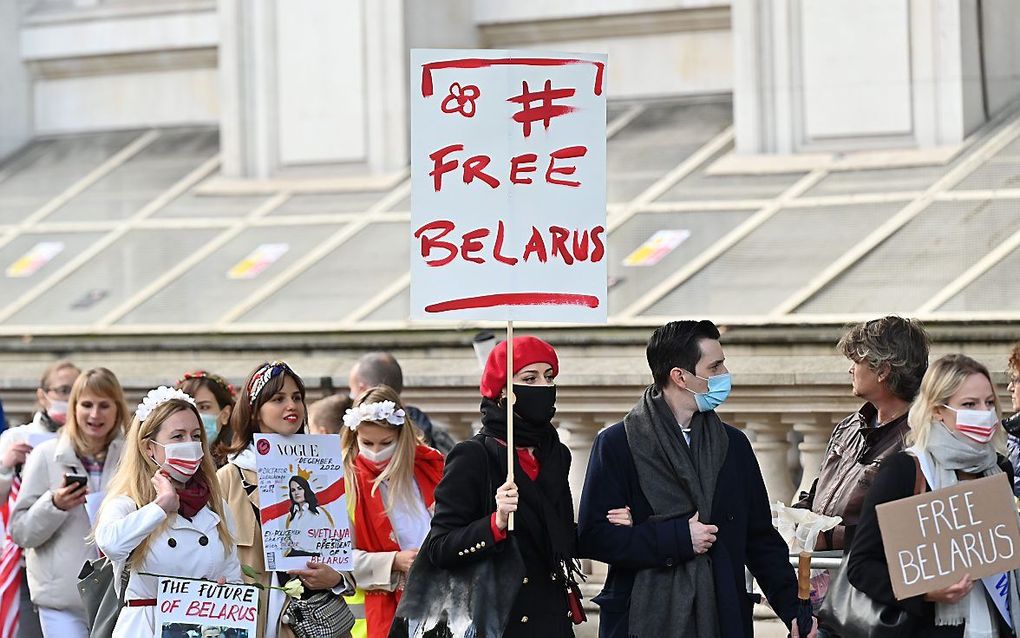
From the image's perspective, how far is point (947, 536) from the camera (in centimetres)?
614

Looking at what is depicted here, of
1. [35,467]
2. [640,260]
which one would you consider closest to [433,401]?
[640,260]

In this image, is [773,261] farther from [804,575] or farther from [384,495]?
[804,575]

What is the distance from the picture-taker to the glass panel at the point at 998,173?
11.5m

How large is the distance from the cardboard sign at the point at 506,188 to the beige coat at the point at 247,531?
3.54ft

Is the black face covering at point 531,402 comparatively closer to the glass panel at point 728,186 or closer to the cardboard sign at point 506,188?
the cardboard sign at point 506,188

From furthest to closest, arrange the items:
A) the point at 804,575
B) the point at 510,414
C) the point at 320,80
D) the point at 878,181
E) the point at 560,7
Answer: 1. the point at 560,7
2. the point at 320,80
3. the point at 878,181
4. the point at 804,575
5. the point at 510,414

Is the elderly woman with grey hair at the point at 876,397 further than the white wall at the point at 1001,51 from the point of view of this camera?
No

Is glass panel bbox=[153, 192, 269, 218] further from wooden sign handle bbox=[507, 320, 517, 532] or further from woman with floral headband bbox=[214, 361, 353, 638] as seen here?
wooden sign handle bbox=[507, 320, 517, 532]

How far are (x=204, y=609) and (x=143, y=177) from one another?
8364 millimetres

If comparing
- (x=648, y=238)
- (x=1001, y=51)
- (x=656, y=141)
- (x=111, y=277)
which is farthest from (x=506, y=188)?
(x=111, y=277)

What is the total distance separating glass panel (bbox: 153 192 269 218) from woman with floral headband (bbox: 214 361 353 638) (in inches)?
248

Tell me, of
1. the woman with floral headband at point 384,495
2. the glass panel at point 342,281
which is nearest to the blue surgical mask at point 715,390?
the woman with floral headband at point 384,495

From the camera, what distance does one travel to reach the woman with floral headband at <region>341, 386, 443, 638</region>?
26.0 ft

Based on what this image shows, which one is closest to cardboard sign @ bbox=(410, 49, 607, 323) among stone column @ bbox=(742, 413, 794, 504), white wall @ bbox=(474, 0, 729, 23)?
stone column @ bbox=(742, 413, 794, 504)
